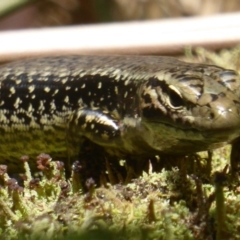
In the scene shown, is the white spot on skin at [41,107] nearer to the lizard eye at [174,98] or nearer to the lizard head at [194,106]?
the lizard head at [194,106]

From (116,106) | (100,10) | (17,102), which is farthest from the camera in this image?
(100,10)

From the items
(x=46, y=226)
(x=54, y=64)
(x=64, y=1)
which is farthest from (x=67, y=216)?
(x=64, y=1)

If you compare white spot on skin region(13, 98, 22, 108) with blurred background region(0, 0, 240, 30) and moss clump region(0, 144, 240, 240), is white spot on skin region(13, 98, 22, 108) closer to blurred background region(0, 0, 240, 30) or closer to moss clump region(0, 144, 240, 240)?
moss clump region(0, 144, 240, 240)

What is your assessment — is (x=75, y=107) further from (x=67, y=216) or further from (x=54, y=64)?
(x=67, y=216)

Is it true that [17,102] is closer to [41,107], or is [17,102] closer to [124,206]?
[41,107]

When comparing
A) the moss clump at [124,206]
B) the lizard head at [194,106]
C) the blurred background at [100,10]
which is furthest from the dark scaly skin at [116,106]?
the blurred background at [100,10]

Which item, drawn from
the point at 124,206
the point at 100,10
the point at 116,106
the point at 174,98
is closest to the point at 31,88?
the point at 116,106
